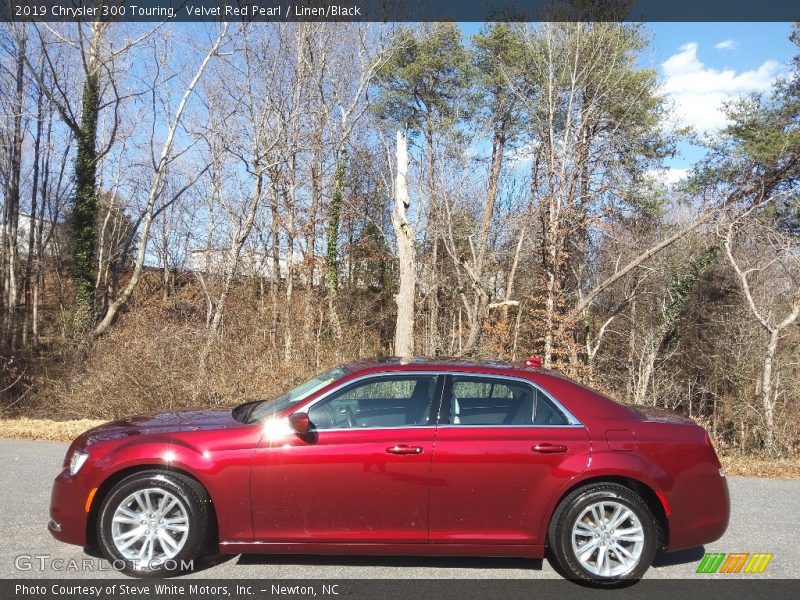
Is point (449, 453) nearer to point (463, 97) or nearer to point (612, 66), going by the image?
point (612, 66)

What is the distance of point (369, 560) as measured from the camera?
4547mm

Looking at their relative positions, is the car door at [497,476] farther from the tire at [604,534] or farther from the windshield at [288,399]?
the windshield at [288,399]

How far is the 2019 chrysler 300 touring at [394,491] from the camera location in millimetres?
4203

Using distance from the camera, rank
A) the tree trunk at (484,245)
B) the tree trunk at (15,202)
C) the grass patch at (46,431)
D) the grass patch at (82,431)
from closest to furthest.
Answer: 1. the grass patch at (82,431)
2. the grass patch at (46,431)
3. the tree trunk at (484,245)
4. the tree trunk at (15,202)

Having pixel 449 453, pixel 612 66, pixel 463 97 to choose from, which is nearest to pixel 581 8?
pixel 612 66

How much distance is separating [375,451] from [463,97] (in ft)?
82.4

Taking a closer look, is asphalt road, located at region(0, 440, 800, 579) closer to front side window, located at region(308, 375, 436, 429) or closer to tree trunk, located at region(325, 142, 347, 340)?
front side window, located at region(308, 375, 436, 429)

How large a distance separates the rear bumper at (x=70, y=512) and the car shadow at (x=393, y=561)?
3.52ft

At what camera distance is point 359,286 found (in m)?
29.2

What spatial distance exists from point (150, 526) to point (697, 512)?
3720 mm

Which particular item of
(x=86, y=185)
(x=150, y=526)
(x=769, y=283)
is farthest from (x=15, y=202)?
(x=769, y=283)

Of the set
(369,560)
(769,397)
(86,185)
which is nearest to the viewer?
(369,560)

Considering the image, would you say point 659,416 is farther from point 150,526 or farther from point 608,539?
point 150,526

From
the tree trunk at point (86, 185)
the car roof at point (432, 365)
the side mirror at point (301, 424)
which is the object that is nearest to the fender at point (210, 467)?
the side mirror at point (301, 424)
